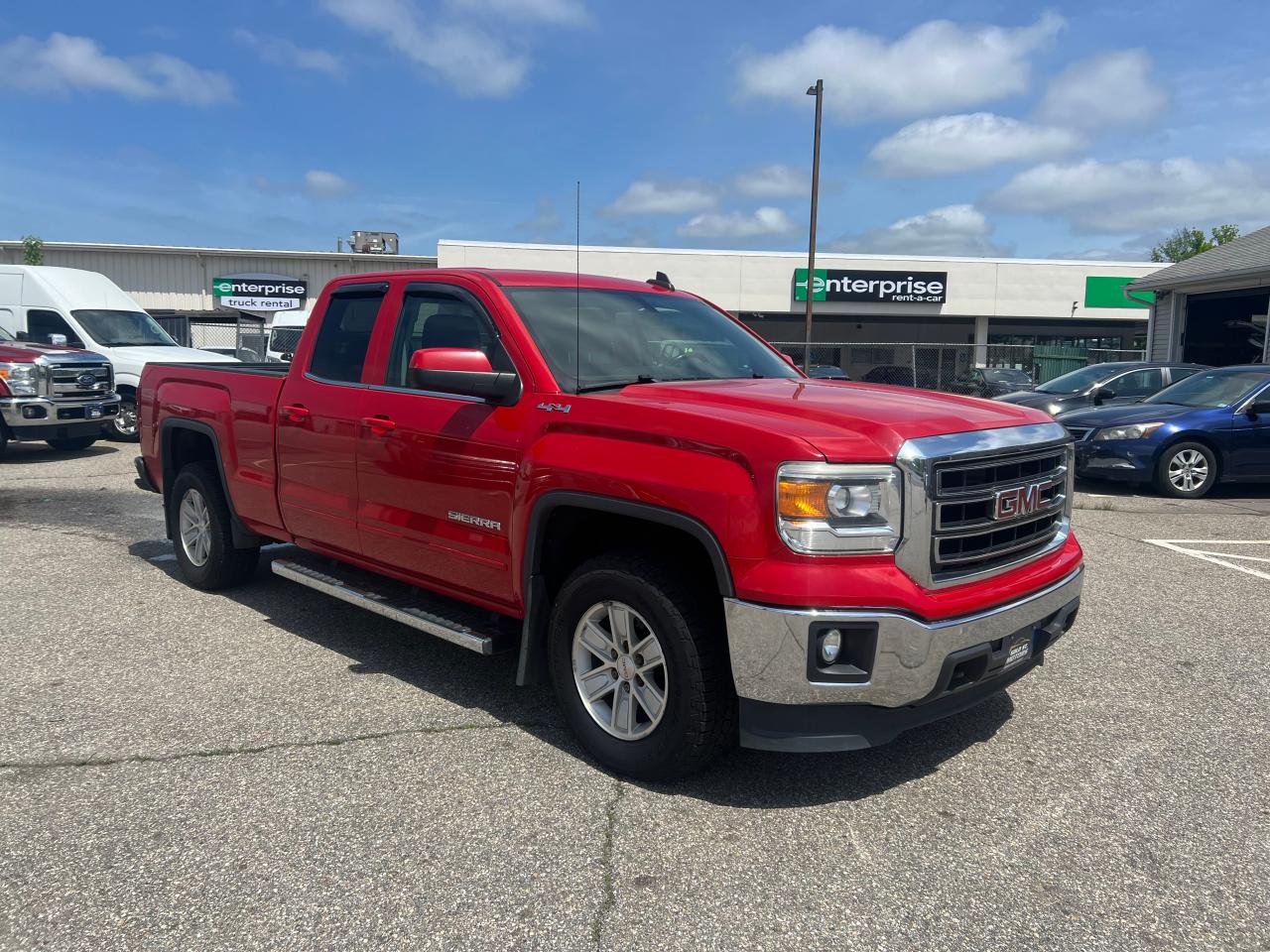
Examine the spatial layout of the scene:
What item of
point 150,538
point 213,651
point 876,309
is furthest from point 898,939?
point 876,309

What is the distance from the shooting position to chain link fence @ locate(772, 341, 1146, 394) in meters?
22.1

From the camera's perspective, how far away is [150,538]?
7.60 metres

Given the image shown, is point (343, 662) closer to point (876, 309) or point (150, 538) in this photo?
point (150, 538)

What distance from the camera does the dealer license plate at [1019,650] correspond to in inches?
127

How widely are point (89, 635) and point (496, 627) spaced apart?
8.56 ft

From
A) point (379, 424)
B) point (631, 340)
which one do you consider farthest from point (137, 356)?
point (631, 340)

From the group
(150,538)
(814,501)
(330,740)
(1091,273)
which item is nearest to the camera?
(814,501)

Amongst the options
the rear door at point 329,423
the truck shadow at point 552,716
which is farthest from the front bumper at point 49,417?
the rear door at point 329,423

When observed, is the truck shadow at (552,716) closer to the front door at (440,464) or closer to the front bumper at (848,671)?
the front bumper at (848,671)

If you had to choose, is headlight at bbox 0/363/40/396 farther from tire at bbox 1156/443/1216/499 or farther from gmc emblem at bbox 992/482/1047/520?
tire at bbox 1156/443/1216/499

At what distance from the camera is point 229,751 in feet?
12.0

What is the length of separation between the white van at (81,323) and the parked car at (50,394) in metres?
1.19

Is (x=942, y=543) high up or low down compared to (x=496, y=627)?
up

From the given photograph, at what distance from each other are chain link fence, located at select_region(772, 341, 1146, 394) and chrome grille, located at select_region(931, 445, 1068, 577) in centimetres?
1042
